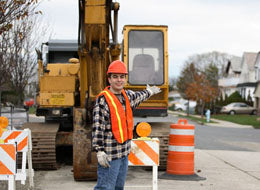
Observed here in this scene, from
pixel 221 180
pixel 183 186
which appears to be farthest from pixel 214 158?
pixel 183 186

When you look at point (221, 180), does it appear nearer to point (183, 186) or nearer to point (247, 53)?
point (183, 186)

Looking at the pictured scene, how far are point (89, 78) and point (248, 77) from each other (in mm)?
60609

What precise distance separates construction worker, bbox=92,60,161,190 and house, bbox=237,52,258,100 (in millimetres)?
55855

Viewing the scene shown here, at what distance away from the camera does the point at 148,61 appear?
33.3ft

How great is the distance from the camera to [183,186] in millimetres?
8227

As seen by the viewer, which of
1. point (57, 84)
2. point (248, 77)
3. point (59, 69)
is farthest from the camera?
point (248, 77)

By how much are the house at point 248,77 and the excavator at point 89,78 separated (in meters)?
51.1

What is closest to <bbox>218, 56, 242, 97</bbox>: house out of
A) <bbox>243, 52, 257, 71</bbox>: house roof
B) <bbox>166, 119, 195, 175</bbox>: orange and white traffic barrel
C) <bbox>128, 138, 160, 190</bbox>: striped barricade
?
<bbox>243, 52, 257, 71</bbox>: house roof

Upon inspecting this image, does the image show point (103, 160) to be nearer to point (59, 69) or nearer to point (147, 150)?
point (147, 150)

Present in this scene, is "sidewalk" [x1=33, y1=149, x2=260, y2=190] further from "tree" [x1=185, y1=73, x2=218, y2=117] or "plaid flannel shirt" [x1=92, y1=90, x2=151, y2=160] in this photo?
"tree" [x1=185, y1=73, x2=218, y2=117]

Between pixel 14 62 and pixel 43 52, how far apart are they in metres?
8.22

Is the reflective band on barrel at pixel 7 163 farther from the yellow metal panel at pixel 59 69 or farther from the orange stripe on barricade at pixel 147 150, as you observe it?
the yellow metal panel at pixel 59 69

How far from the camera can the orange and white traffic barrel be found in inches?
361

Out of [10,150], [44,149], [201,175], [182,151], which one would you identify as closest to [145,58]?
[182,151]
